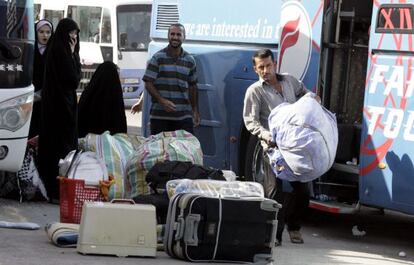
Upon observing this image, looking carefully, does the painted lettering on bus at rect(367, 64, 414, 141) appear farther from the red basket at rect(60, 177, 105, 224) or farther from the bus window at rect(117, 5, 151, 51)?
the bus window at rect(117, 5, 151, 51)

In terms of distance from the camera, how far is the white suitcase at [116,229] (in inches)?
338

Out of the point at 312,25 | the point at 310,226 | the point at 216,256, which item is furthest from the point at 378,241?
the point at 216,256

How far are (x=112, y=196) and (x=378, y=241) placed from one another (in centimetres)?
247

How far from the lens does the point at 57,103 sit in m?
11.6

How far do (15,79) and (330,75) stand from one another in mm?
2788

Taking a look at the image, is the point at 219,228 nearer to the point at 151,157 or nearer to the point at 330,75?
the point at 151,157

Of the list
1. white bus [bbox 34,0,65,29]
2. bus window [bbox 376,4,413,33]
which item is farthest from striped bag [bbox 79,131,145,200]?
white bus [bbox 34,0,65,29]

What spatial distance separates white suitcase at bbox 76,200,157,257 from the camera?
858 cm

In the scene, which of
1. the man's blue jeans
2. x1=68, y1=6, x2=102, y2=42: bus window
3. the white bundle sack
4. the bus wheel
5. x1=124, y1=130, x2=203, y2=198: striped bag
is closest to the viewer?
the white bundle sack

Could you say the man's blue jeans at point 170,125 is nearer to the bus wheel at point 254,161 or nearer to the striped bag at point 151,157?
the bus wheel at point 254,161

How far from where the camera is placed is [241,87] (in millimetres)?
12039

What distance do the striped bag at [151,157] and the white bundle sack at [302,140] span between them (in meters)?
0.94

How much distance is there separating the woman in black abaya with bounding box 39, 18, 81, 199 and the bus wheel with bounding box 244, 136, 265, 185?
1666 millimetres

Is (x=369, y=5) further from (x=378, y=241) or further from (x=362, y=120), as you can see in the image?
(x=378, y=241)
